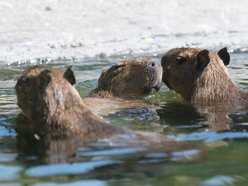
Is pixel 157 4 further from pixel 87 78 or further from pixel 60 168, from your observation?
pixel 60 168

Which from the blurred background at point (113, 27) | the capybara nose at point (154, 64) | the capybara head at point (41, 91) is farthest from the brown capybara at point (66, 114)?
the blurred background at point (113, 27)

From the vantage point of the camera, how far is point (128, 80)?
28.9 ft

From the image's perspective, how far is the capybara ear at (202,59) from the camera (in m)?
7.88

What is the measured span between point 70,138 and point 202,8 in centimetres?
938

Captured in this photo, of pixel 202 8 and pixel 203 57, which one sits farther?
pixel 202 8

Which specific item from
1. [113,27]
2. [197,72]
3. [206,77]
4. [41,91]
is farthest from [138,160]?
[113,27]

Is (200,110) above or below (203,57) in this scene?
below

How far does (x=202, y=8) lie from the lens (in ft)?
49.3

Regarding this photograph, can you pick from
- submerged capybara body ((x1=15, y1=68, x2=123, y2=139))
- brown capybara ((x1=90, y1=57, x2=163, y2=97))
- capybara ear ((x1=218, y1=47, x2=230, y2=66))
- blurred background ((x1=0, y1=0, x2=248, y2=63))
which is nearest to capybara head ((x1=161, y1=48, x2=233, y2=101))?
capybara ear ((x1=218, y1=47, x2=230, y2=66))

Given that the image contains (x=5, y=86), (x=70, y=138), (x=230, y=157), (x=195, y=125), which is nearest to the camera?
(x=230, y=157)

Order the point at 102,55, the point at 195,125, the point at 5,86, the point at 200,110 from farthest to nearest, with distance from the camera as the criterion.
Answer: the point at 102,55
the point at 5,86
the point at 200,110
the point at 195,125

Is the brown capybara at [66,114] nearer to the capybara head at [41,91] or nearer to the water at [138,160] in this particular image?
the capybara head at [41,91]

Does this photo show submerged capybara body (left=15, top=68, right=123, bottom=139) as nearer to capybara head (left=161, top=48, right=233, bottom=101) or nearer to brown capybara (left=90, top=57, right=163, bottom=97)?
capybara head (left=161, top=48, right=233, bottom=101)

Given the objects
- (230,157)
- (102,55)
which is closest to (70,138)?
(230,157)
